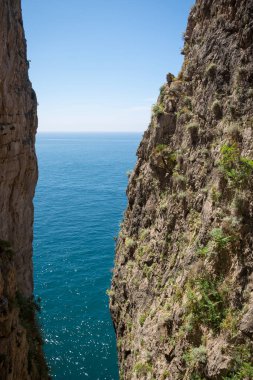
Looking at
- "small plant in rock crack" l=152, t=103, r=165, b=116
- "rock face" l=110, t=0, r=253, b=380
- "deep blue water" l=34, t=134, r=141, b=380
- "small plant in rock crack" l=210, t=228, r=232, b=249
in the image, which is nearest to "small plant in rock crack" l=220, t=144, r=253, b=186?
"rock face" l=110, t=0, r=253, b=380

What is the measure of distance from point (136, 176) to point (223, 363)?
16714 mm

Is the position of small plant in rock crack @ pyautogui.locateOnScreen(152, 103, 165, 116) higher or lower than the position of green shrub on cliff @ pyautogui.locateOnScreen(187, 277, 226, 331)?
higher

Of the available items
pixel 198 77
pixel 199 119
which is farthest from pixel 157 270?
pixel 198 77

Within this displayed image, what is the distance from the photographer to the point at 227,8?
1831 cm

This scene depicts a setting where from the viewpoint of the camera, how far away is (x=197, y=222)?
17.7 metres

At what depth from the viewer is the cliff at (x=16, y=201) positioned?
14.7 metres

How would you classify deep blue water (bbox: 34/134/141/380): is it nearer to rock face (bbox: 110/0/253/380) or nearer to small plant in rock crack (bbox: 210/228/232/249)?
rock face (bbox: 110/0/253/380)

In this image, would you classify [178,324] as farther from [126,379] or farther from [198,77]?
[198,77]

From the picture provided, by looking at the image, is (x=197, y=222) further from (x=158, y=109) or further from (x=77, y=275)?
(x=77, y=275)

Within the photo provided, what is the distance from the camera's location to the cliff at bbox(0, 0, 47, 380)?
48.3 feet

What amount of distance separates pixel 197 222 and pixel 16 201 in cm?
1201

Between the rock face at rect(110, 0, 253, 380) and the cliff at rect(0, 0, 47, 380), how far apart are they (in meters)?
6.74

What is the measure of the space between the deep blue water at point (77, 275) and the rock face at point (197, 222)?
6.84m

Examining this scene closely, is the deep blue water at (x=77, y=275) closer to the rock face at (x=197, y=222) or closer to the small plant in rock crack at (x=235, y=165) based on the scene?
the rock face at (x=197, y=222)
